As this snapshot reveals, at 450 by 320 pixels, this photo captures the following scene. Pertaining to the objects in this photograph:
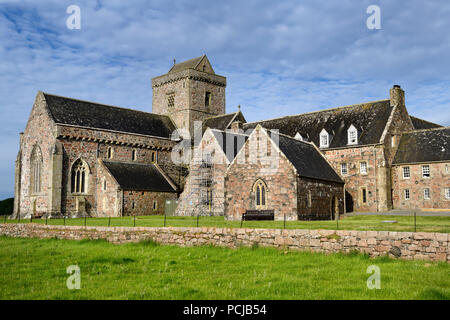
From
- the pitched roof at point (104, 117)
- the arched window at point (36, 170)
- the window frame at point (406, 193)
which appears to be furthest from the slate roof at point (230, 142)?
the arched window at point (36, 170)

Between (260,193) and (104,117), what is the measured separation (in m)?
25.7

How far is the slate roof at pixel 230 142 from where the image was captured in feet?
139

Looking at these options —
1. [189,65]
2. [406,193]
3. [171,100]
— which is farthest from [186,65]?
[406,193]

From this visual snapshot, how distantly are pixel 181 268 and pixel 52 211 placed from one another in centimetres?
3320

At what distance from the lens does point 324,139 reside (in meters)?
47.1

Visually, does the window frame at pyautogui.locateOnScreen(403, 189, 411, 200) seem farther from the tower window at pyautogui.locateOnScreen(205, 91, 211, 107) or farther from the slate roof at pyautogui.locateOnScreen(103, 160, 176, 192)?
the tower window at pyautogui.locateOnScreen(205, 91, 211, 107)

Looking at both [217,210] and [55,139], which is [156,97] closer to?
[55,139]

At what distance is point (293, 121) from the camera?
52.2 meters

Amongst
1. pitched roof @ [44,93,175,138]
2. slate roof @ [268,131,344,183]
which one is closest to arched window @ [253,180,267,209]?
slate roof @ [268,131,344,183]

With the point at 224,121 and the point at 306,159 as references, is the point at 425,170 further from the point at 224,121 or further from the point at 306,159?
the point at 224,121

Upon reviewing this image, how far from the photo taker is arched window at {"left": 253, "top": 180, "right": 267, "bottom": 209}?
110 ft

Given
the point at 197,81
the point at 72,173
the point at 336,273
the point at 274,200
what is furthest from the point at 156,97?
the point at 336,273
